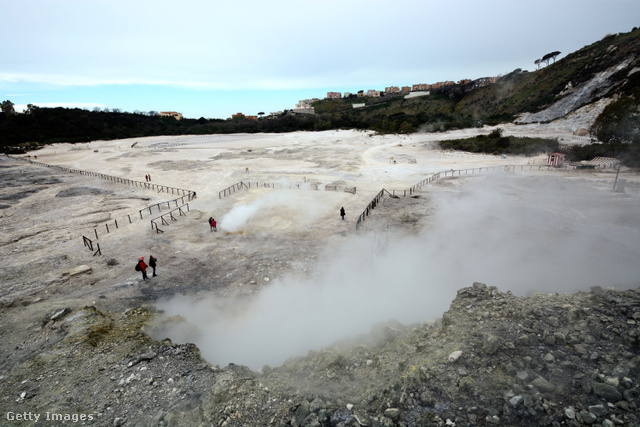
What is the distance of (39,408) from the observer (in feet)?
20.7

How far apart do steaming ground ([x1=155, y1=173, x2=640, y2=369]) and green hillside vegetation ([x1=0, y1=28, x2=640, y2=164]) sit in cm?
2365

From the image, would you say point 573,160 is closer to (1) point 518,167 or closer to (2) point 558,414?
(1) point 518,167

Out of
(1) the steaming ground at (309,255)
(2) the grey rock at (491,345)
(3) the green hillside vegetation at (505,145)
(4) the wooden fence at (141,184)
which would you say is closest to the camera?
(2) the grey rock at (491,345)

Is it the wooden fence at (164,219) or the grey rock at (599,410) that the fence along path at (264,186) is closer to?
the wooden fence at (164,219)

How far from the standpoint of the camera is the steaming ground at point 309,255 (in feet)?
34.3

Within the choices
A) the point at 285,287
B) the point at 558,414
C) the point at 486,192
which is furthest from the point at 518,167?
the point at 558,414

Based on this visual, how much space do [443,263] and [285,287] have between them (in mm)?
7016

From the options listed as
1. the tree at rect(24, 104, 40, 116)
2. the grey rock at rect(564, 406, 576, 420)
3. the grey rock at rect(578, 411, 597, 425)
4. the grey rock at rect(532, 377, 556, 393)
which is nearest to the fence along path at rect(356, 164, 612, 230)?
the grey rock at rect(532, 377, 556, 393)

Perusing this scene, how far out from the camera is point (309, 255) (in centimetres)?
1529

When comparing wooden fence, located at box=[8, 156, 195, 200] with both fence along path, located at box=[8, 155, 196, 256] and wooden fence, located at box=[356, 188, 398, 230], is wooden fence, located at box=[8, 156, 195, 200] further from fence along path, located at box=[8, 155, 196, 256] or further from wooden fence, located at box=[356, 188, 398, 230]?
wooden fence, located at box=[356, 188, 398, 230]

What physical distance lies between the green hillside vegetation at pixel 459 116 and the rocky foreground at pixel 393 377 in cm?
3594

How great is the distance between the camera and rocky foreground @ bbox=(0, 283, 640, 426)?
529 cm

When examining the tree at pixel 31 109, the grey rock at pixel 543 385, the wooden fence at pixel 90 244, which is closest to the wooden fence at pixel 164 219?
the wooden fence at pixel 90 244

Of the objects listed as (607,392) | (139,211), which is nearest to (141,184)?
(139,211)
